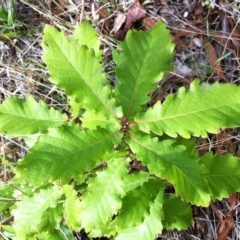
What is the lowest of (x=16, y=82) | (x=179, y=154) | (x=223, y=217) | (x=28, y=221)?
(x=223, y=217)

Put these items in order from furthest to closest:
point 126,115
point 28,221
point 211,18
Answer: point 211,18 → point 28,221 → point 126,115

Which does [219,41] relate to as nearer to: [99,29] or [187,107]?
[99,29]

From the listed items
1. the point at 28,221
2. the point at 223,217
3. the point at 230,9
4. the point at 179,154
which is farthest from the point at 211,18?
the point at 28,221

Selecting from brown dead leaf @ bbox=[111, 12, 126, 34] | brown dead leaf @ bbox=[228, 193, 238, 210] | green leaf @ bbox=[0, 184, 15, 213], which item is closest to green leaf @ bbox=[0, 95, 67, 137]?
green leaf @ bbox=[0, 184, 15, 213]

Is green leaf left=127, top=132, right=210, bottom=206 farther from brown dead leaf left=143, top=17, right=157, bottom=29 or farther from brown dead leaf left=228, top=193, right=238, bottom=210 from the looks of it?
brown dead leaf left=143, top=17, right=157, bottom=29

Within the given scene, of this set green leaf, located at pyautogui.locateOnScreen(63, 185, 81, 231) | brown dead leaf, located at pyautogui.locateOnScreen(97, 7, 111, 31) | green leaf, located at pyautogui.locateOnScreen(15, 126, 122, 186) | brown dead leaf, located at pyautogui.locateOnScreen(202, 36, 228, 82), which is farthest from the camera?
brown dead leaf, located at pyautogui.locateOnScreen(97, 7, 111, 31)

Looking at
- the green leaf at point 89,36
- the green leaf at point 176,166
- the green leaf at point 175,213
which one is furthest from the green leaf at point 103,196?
the green leaf at point 175,213
